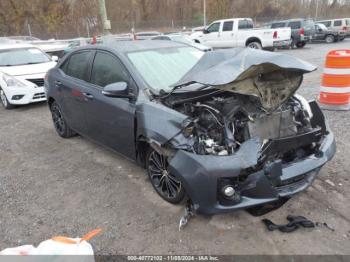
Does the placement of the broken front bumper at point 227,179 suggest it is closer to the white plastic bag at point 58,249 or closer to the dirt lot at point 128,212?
the dirt lot at point 128,212

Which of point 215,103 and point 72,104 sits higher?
point 215,103

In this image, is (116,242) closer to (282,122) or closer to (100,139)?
(100,139)

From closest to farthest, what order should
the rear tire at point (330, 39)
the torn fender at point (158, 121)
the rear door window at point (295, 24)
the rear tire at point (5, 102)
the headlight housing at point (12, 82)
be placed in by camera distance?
the torn fender at point (158, 121)
the headlight housing at point (12, 82)
the rear tire at point (5, 102)
the rear door window at point (295, 24)
the rear tire at point (330, 39)

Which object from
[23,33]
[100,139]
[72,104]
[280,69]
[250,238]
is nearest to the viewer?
[250,238]

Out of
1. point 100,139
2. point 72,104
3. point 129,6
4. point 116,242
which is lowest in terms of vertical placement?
point 116,242

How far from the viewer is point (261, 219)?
3.14 meters

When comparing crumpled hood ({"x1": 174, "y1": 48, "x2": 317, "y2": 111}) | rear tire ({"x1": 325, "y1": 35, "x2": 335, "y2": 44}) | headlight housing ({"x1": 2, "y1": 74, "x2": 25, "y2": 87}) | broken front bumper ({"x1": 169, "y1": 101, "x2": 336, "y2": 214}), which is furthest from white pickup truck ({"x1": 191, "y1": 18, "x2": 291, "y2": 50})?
broken front bumper ({"x1": 169, "y1": 101, "x2": 336, "y2": 214})

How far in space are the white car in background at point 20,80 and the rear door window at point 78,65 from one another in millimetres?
3245

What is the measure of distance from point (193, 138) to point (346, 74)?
4.57 meters

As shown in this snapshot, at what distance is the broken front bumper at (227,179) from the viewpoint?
2.67 m

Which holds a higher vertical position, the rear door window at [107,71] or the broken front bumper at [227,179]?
the rear door window at [107,71]

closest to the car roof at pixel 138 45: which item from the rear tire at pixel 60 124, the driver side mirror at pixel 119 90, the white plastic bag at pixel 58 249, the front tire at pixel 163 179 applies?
the driver side mirror at pixel 119 90

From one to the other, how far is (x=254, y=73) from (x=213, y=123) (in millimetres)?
618

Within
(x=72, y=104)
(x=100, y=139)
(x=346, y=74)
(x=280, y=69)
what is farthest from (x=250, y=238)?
(x=346, y=74)
